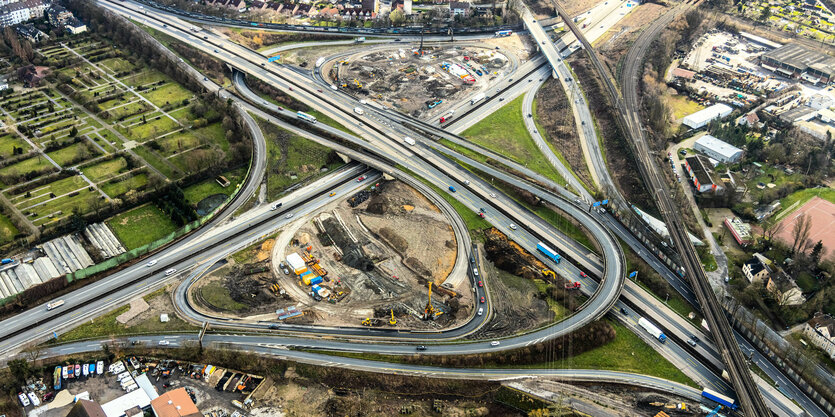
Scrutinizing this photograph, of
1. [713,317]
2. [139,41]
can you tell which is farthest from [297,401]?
[139,41]

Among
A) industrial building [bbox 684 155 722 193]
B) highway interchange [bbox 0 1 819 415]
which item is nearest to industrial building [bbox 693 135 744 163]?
industrial building [bbox 684 155 722 193]

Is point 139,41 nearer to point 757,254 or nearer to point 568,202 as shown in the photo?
point 568,202

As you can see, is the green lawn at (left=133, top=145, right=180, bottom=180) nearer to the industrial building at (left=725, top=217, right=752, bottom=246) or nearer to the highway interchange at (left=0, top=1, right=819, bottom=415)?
the highway interchange at (left=0, top=1, right=819, bottom=415)

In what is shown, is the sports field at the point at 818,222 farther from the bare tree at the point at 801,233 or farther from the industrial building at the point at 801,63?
the industrial building at the point at 801,63

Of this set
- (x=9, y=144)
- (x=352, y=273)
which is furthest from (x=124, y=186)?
(x=352, y=273)

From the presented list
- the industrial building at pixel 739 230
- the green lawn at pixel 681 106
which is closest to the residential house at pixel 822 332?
the industrial building at pixel 739 230
